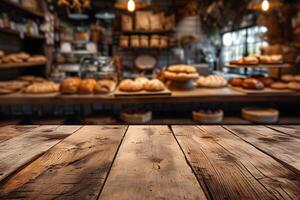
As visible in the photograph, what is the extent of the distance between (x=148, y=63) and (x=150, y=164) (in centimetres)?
529

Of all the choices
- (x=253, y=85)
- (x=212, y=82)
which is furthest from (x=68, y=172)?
(x=212, y=82)

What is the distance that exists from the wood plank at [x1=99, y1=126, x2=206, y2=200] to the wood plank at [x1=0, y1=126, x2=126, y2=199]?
0.11 ft

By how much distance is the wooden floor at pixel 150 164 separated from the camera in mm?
601

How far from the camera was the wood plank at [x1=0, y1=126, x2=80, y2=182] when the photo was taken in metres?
0.74

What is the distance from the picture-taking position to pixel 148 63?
19.5ft

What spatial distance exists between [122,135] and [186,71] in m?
2.07

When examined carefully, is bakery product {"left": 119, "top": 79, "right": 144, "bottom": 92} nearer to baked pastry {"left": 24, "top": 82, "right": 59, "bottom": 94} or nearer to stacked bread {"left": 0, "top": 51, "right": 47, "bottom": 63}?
baked pastry {"left": 24, "top": 82, "right": 59, "bottom": 94}

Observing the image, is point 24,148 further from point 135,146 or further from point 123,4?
point 123,4

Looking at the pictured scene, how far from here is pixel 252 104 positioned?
3369mm

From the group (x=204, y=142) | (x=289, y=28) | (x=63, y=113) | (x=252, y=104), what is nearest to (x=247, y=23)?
(x=289, y=28)

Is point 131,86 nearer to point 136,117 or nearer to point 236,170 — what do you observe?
point 136,117

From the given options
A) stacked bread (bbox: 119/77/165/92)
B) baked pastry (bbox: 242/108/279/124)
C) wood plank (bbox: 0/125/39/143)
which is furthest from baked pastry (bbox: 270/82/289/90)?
wood plank (bbox: 0/125/39/143)

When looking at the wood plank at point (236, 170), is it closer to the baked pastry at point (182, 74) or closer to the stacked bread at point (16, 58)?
the baked pastry at point (182, 74)

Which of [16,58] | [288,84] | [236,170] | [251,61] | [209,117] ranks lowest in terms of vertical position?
[209,117]
